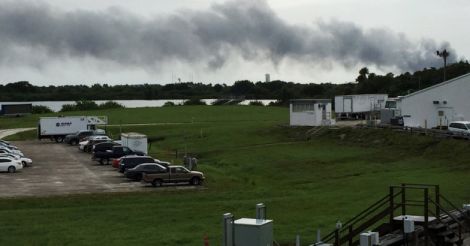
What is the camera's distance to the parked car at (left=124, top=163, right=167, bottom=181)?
141ft

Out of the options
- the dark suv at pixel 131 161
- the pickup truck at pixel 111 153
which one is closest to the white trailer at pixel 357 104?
the pickup truck at pixel 111 153

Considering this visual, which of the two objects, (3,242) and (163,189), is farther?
(163,189)

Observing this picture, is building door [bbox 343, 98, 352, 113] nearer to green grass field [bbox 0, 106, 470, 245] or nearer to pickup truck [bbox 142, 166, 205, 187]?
green grass field [bbox 0, 106, 470, 245]

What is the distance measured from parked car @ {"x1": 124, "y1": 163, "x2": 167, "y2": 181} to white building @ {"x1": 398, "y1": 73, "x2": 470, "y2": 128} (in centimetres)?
3402

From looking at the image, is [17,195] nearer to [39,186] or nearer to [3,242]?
[39,186]

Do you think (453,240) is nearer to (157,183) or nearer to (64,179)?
(157,183)

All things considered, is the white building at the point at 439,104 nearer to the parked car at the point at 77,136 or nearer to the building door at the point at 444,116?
the building door at the point at 444,116

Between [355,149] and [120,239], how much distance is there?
38894mm

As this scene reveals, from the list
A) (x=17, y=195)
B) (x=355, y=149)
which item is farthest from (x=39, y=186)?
(x=355, y=149)

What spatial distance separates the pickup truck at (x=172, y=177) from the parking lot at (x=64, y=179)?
52 centimetres

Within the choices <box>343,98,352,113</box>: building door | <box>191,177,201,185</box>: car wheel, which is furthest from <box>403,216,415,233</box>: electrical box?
<box>343,98,352,113</box>: building door

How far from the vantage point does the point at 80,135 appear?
78812mm

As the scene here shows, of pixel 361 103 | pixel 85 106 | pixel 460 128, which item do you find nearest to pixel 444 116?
pixel 460 128

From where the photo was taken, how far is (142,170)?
43.6 meters
